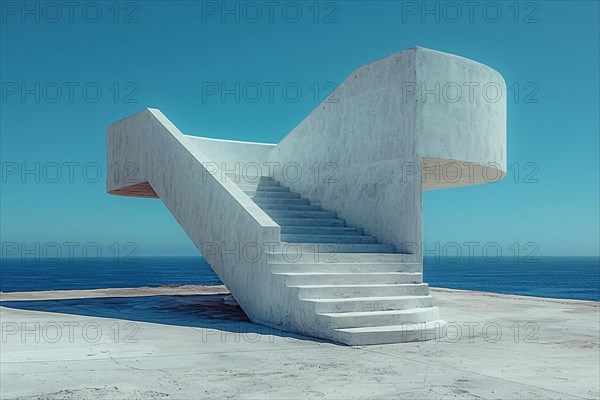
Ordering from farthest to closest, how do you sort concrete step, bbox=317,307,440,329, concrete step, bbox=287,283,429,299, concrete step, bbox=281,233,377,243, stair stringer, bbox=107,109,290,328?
concrete step, bbox=281,233,377,243 < stair stringer, bbox=107,109,290,328 < concrete step, bbox=287,283,429,299 < concrete step, bbox=317,307,440,329

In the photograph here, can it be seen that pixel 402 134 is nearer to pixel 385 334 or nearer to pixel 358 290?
pixel 358 290

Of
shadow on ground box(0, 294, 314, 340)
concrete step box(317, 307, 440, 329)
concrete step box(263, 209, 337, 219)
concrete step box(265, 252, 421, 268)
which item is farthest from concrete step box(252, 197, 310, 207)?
concrete step box(317, 307, 440, 329)

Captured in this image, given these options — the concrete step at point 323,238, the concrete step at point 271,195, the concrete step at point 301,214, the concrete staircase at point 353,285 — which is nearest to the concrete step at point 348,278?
the concrete staircase at point 353,285

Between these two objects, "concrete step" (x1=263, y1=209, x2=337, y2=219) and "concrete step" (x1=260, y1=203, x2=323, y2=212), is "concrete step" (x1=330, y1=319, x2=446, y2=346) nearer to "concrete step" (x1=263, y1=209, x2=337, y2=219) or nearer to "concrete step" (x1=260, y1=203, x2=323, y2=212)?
"concrete step" (x1=263, y1=209, x2=337, y2=219)

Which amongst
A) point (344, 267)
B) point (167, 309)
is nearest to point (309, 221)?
point (344, 267)

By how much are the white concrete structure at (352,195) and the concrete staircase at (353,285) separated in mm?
16

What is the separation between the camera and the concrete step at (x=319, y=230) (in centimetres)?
906

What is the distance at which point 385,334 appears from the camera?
6.57m

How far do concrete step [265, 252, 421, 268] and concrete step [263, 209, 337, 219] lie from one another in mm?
1632

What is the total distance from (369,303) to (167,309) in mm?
4010

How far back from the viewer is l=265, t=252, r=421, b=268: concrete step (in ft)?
24.8

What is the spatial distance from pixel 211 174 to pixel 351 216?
2277mm

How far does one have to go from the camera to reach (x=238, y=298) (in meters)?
8.07

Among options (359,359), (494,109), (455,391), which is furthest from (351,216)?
(455,391)
